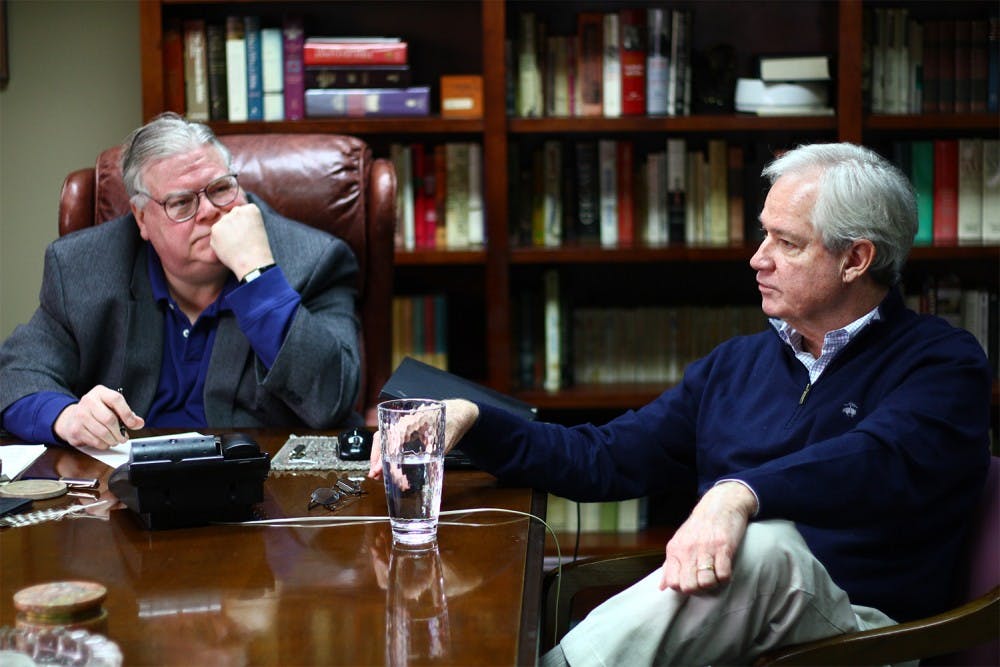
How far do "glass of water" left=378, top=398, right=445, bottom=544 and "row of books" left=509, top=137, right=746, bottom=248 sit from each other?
5.95ft

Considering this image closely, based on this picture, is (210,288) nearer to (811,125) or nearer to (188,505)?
(188,505)

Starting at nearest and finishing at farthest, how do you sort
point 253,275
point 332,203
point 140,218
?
point 253,275 < point 140,218 < point 332,203

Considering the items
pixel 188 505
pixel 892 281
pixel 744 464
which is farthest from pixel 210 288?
pixel 892 281

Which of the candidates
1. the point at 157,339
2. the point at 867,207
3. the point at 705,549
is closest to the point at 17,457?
the point at 157,339

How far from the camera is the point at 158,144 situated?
2143mm

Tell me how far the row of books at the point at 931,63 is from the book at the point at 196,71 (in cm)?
165

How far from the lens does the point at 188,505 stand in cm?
141

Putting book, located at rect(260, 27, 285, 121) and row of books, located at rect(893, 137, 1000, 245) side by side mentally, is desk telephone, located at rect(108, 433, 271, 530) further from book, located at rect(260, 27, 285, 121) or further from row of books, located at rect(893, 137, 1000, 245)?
row of books, located at rect(893, 137, 1000, 245)

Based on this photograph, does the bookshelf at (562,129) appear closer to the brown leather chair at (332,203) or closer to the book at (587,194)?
the book at (587,194)

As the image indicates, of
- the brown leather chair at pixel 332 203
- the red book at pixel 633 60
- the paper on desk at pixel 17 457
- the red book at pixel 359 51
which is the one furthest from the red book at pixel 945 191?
the paper on desk at pixel 17 457

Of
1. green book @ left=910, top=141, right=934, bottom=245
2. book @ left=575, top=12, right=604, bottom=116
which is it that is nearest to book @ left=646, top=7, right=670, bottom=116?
book @ left=575, top=12, right=604, bottom=116

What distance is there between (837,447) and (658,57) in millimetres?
1805

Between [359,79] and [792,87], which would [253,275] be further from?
[792,87]

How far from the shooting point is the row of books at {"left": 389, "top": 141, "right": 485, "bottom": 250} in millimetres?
3123
